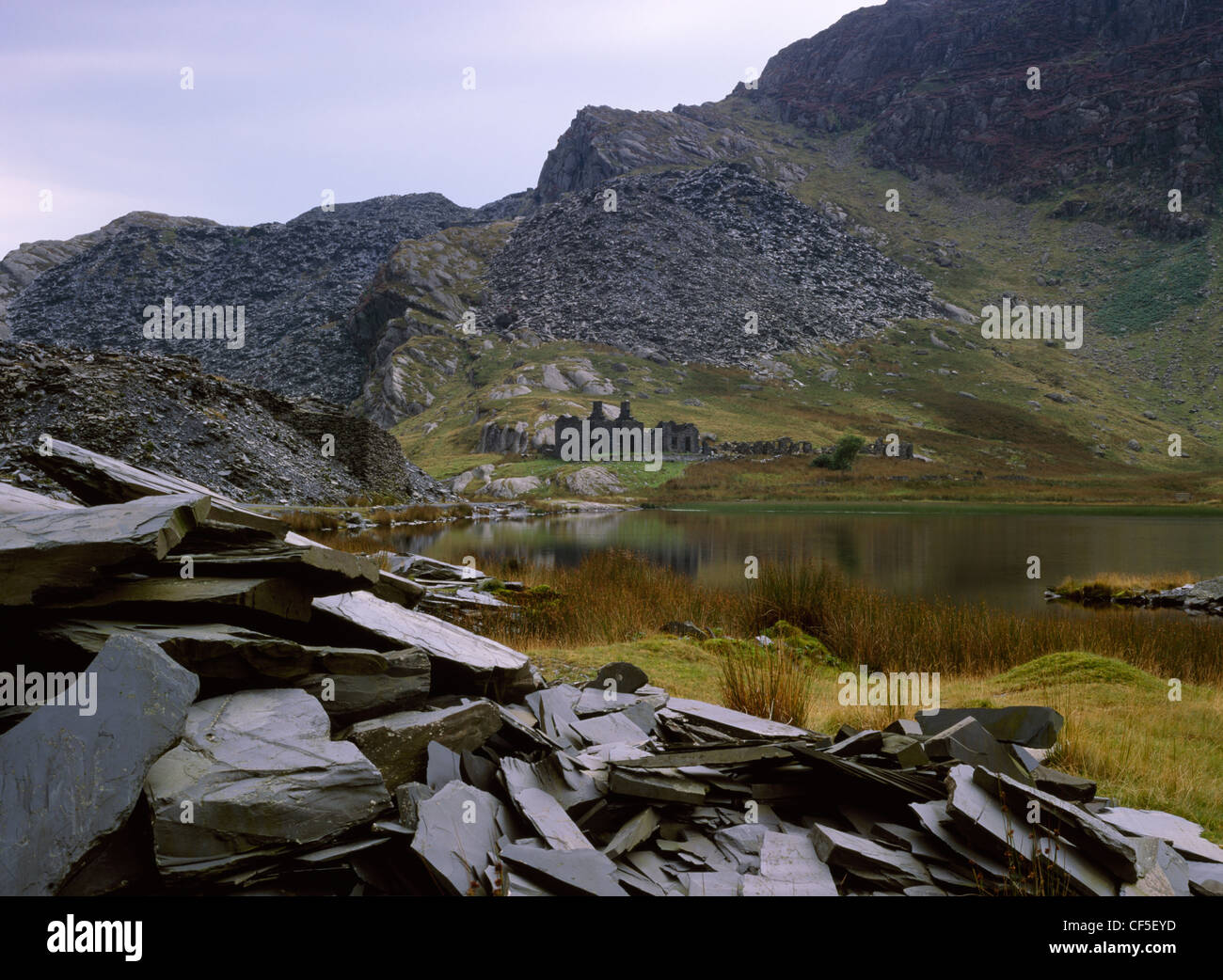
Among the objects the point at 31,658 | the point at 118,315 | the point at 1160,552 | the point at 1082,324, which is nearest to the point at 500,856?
the point at 31,658

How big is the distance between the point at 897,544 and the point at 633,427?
42242 millimetres

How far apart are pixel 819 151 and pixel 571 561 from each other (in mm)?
203622

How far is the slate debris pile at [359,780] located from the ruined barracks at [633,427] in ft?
199

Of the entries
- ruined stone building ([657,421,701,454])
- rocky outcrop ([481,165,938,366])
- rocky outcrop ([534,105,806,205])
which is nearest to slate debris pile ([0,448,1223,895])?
ruined stone building ([657,421,701,454])

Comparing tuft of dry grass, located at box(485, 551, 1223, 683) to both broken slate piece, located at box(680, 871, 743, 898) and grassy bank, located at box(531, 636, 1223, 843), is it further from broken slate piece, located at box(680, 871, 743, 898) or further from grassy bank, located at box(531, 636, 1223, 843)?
broken slate piece, located at box(680, 871, 743, 898)

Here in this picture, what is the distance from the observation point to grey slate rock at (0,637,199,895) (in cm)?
287

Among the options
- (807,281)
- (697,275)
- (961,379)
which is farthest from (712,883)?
(807,281)

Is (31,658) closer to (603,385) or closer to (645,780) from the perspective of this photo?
(645,780)

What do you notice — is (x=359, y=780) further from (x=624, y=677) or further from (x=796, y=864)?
(x=624, y=677)

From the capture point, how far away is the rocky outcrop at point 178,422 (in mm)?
23109

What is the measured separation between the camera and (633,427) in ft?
223

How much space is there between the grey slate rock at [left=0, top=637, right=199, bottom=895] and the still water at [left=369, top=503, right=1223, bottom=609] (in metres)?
15.8

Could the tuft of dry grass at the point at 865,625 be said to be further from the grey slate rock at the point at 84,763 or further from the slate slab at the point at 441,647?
the grey slate rock at the point at 84,763

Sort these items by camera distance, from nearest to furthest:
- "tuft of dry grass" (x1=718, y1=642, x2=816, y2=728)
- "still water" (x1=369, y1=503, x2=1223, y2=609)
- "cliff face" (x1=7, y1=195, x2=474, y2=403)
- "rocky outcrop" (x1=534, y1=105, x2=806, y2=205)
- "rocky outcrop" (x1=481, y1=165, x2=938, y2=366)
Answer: "tuft of dry grass" (x1=718, y1=642, x2=816, y2=728) < "still water" (x1=369, y1=503, x2=1223, y2=609) < "rocky outcrop" (x1=481, y1=165, x2=938, y2=366) < "cliff face" (x1=7, y1=195, x2=474, y2=403) < "rocky outcrop" (x1=534, y1=105, x2=806, y2=205)
